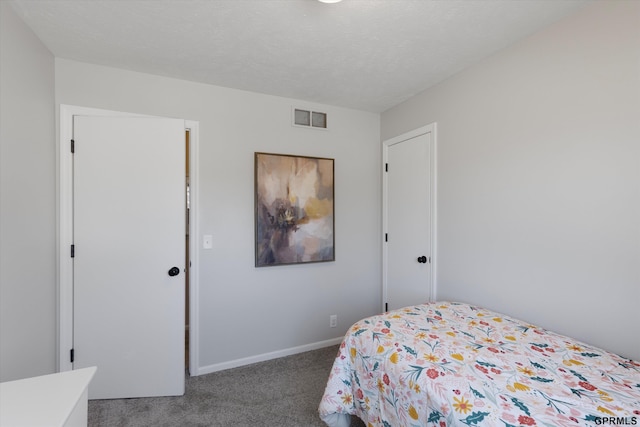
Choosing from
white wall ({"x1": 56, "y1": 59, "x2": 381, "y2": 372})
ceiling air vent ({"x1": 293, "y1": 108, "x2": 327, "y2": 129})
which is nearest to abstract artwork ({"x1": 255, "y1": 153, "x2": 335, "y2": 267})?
white wall ({"x1": 56, "y1": 59, "x2": 381, "y2": 372})

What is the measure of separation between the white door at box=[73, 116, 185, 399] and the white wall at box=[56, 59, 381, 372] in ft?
0.78

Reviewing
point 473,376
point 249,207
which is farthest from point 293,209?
point 473,376

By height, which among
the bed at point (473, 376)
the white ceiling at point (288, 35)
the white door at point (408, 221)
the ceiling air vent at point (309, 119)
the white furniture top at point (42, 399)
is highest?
the white ceiling at point (288, 35)

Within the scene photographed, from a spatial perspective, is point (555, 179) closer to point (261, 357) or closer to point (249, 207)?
point (249, 207)

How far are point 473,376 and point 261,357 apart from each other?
201 centimetres

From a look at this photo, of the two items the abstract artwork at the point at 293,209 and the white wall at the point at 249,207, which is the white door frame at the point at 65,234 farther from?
the abstract artwork at the point at 293,209

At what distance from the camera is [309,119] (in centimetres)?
290

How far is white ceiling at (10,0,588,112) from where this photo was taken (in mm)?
1580

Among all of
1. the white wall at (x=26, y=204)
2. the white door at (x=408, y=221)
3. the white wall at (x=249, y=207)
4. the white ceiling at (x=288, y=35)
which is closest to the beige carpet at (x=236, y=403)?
the white wall at (x=249, y=207)

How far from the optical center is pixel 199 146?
8.08 ft

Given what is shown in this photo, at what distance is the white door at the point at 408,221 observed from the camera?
261cm

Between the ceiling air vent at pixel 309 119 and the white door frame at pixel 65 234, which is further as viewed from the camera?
the ceiling air vent at pixel 309 119

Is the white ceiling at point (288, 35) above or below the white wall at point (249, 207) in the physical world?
above

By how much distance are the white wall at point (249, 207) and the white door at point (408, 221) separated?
213 millimetres
